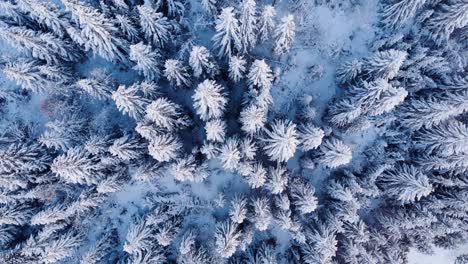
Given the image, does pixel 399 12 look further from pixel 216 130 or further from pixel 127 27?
pixel 127 27

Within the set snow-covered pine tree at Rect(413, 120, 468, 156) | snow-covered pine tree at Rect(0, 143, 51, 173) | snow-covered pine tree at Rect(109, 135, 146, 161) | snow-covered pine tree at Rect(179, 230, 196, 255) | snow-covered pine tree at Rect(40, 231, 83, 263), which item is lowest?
snow-covered pine tree at Rect(40, 231, 83, 263)

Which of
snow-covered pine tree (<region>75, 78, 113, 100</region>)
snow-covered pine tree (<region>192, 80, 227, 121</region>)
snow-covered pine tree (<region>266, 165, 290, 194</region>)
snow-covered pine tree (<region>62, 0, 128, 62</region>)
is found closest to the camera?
snow-covered pine tree (<region>192, 80, 227, 121</region>)

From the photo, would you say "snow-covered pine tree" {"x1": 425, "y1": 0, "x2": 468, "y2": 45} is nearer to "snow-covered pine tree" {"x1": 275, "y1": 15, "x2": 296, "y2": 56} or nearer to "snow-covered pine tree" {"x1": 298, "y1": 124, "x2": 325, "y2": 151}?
"snow-covered pine tree" {"x1": 275, "y1": 15, "x2": 296, "y2": 56}

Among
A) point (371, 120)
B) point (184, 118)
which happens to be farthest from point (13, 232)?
point (371, 120)

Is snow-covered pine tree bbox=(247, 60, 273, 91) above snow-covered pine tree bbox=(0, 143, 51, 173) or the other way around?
above

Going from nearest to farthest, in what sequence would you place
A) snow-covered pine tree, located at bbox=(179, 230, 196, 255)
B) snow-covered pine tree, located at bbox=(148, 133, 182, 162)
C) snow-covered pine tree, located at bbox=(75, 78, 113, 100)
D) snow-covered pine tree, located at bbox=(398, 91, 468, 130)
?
snow-covered pine tree, located at bbox=(148, 133, 182, 162) → snow-covered pine tree, located at bbox=(398, 91, 468, 130) → snow-covered pine tree, located at bbox=(179, 230, 196, 255) → snow-covered pine tree, located at bbox=(75, 78, 113, 100)

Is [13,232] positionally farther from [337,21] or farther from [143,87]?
[337,21]

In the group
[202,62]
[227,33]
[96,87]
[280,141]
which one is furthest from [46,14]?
[280,141]

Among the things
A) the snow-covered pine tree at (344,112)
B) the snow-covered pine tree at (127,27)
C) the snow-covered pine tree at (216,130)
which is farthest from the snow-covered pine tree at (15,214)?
the snow-covered pine tree at (344,112)

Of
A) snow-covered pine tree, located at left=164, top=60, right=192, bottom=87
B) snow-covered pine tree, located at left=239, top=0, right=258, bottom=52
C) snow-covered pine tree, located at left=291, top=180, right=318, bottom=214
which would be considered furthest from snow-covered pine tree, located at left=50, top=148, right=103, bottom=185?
snow-covered pine tree, located at left=291, top=180, right=318, bottom=214

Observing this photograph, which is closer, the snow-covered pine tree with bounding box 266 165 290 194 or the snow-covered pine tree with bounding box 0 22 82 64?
the snow-covered pine tree with bounding box 266 165 290 194
